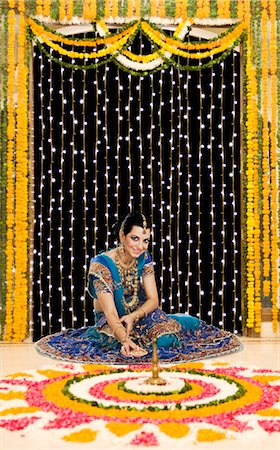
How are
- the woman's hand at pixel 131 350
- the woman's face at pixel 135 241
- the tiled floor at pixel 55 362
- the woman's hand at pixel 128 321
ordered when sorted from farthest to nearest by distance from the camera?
the woman's face at pixel 135 241, the woman's hand at pixel 128 321, the woman's hand at pixel 131 350, the tiled floor at pixel 55 362

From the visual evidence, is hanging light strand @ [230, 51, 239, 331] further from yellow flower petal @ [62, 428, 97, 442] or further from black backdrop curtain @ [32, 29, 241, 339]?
yellow flower petal @ [62, 428, 97, 442]

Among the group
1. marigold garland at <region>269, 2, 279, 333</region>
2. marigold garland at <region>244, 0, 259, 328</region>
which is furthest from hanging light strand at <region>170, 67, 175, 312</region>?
marigold garland at <region>269, 2, 279, 333</region>

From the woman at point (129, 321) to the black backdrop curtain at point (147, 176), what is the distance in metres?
0.97

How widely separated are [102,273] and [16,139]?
1759 millimetres

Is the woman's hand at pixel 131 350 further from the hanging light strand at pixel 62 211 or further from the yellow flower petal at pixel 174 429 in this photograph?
the hanging light strand at pixel 62 211

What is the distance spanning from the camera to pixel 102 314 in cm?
454

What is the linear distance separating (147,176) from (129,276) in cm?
141

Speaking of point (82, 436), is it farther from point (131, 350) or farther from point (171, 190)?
point (171, 190)

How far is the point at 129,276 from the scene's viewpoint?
4.54 m

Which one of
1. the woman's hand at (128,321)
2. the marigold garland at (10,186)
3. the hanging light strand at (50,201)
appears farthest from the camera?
the hanging light strand at (50,201)

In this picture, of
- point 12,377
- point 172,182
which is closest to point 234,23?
point 172,182

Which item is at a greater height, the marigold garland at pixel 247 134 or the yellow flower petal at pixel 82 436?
the marigold garland at pixel 247 134

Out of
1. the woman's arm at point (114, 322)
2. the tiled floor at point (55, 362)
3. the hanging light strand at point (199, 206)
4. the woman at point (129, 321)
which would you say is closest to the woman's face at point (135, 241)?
the woman at point (129, 321)

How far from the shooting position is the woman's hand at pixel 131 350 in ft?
13.2
